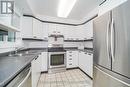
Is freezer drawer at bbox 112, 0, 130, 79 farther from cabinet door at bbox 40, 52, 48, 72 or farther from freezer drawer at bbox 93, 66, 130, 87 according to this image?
cabinet door at bbox 40, 52, 48, 72

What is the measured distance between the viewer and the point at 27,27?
402cm

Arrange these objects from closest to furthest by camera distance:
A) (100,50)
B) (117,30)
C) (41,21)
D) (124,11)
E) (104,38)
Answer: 1. (124,11)
2. (117,30)
3. (104,38)
4. (100,50)
5. (41,21)

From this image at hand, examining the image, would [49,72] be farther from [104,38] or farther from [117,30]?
[117,30]

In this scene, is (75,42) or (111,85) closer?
(111,85)

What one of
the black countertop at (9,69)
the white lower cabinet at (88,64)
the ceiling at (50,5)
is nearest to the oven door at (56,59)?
the white lower cabinet at (88,64)

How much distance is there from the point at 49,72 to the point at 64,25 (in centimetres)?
235

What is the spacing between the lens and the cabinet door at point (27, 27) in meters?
3.96

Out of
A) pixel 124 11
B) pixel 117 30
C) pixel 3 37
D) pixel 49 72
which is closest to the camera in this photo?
pixel 124 11

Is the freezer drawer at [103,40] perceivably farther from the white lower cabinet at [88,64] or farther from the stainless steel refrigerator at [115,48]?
the white lower cabinet at [88,64]

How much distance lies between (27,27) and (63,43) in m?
1.98

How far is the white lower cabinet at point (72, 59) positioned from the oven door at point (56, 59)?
23 centimetres

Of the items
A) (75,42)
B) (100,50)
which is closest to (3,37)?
(100,50)

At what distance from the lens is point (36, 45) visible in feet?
15.7

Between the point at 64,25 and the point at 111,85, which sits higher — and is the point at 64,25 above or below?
above
